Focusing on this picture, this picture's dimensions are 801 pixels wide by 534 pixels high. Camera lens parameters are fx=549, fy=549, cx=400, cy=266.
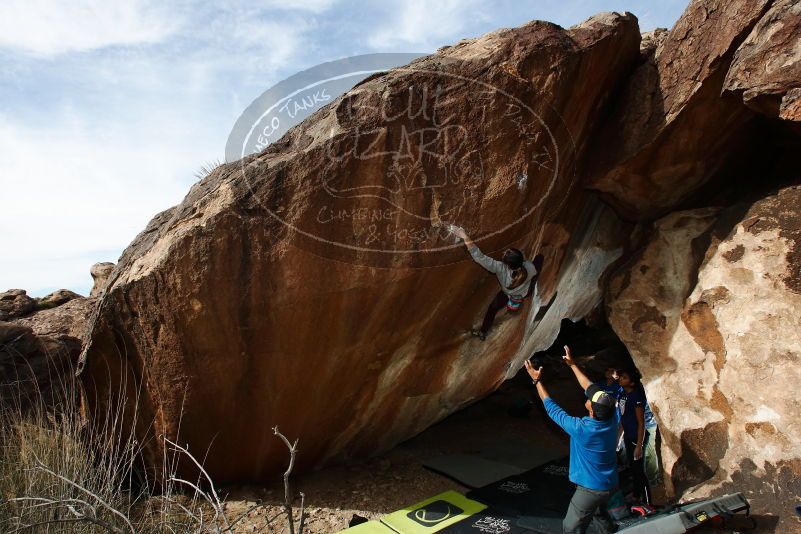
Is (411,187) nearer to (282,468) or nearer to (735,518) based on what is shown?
(282,468)

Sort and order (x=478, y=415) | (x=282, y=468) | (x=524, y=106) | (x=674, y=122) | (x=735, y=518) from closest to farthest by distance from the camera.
Answer: 1. (x=735, y=518)
2. (x=524, y=106)
3. (x=674, y=122)
4. (x=282, y=468)
5. (x=478, y=415)

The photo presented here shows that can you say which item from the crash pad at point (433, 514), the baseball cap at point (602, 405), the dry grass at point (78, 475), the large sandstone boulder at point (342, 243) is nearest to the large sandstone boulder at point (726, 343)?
the baseball cap at point (602, 405)

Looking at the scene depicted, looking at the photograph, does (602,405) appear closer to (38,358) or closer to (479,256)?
(479,256)

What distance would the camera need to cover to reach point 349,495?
4066 millimetres

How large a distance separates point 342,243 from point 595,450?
1.94m

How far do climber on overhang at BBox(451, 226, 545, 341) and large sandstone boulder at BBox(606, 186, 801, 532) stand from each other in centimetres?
86

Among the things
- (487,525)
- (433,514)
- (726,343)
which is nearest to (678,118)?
(726,343)

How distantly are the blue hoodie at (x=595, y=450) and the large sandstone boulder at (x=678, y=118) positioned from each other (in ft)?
6.38

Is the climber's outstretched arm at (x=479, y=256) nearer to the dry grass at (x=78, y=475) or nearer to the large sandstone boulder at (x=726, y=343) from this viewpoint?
the large sandstone boulder at (x=726, y=343)

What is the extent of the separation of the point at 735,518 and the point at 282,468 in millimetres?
2973

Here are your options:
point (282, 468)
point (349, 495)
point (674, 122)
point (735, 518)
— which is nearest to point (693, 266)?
point (674, 122)

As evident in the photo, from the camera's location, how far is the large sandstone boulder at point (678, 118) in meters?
3.60

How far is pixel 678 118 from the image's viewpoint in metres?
3.82

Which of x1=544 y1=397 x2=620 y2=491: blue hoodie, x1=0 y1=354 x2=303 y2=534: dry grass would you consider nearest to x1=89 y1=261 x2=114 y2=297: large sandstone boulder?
x1=0 y1=354 x2=303 y2=534: dry grass
